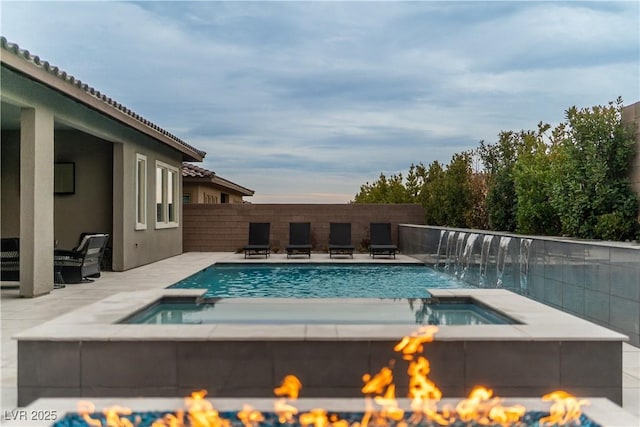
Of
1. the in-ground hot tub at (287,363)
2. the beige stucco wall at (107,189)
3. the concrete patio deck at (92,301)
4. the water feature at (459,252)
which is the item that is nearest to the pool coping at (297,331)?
the in-ground hot tub at (287,363)

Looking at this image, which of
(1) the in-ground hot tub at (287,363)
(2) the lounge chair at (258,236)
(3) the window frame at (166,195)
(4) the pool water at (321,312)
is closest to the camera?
(1) the in-ground hot tub at (287,363)

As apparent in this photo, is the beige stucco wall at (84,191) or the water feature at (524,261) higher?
the beige stucco wall at (84,191)

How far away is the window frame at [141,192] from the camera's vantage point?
1273 cm

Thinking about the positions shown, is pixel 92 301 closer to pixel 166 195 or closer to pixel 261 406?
pixel 261 406

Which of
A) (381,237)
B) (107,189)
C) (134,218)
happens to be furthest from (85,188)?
(381,237)

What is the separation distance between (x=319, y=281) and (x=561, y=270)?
16.5ft

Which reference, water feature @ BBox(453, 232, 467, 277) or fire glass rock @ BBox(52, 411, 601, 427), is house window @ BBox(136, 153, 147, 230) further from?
fire glass rock @ BBox(52, 411, 601, 427)

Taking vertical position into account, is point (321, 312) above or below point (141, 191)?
below

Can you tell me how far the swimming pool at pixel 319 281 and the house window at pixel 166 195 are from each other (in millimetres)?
2687

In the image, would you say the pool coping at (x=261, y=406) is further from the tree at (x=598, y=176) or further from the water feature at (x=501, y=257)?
the water feature at (x=501, y=257)

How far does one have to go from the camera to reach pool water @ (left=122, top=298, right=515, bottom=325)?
470cm

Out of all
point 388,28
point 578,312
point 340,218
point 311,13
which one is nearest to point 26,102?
point 311,13

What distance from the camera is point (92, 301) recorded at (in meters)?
7.76

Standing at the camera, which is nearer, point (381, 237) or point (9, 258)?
point (9, 258)
